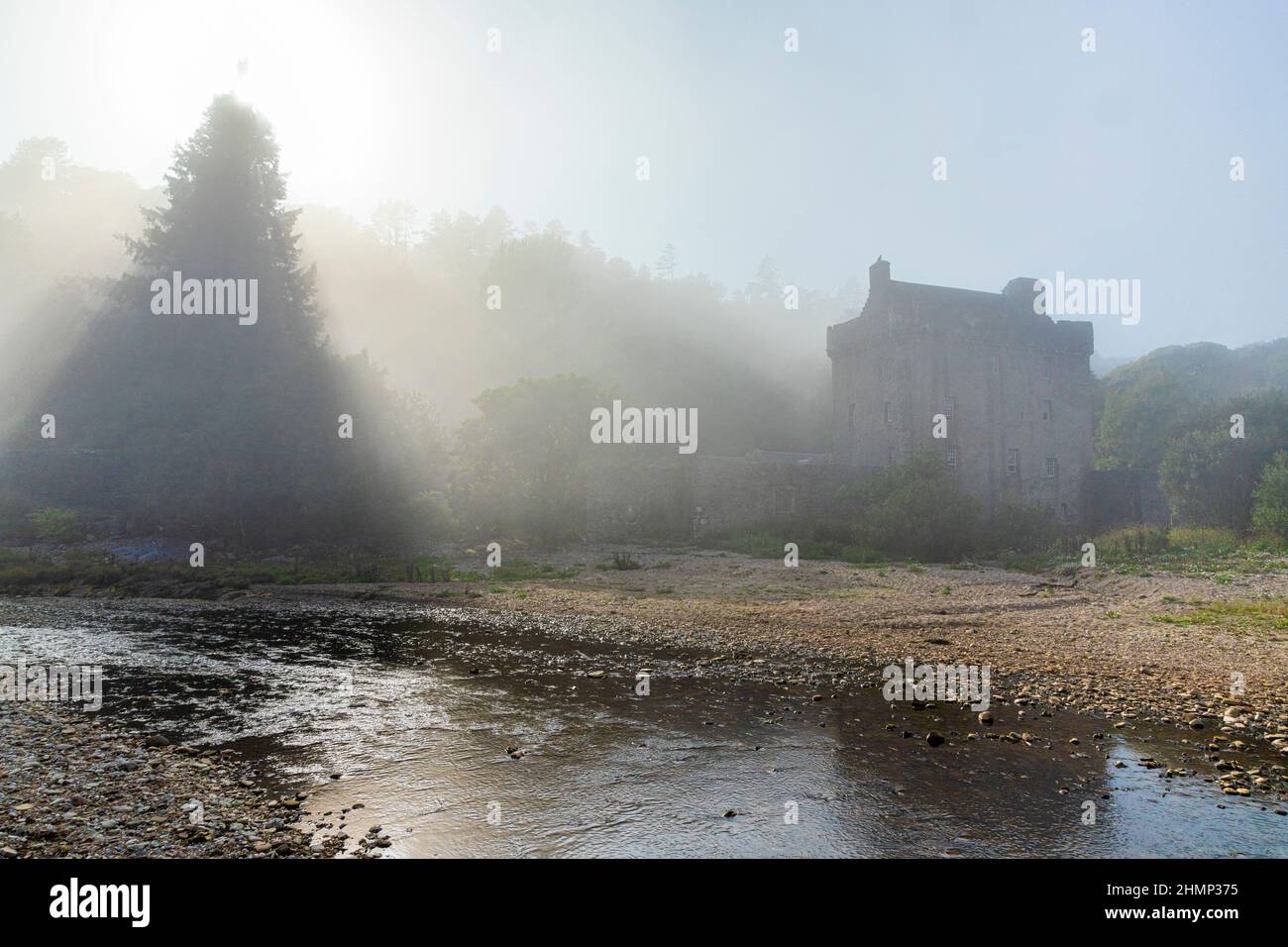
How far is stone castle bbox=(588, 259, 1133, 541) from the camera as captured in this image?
1747 inches

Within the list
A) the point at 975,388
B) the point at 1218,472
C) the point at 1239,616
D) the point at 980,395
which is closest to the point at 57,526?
the point at 1239,616

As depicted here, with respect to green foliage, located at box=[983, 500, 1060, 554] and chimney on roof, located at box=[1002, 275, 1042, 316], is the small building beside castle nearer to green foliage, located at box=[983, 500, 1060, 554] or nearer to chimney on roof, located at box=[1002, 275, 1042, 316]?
chimney on roof, located at box=[1002, 275, 1042, 316]

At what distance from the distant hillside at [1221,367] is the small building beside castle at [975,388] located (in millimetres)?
47036

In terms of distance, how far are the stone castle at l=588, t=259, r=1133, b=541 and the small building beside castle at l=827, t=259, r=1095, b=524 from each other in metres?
0.06

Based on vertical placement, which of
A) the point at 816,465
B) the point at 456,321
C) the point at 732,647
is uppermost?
the point at 456,321

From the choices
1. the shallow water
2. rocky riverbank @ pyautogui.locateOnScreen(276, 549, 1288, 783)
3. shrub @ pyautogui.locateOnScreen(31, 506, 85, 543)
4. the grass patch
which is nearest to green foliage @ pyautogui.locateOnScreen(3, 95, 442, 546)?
shrub @ pyautogui.locateOnScreen(31, 506, 85, 543)

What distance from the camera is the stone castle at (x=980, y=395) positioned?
4438cm

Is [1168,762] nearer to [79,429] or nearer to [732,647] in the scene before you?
[732,647]

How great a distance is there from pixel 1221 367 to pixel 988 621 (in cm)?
10749

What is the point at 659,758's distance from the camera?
7.75 meters
